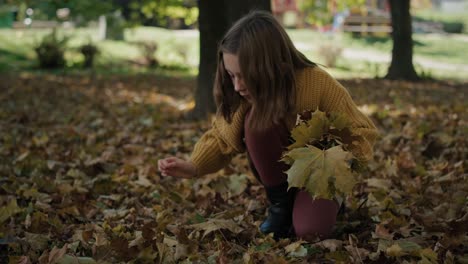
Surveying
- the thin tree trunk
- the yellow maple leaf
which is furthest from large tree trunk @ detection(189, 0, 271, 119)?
the yellow maple leaf

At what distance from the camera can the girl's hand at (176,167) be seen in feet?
7.64

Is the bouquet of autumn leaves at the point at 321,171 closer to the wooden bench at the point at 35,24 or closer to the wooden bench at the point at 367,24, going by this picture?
the wooden bench at the point at 35,24

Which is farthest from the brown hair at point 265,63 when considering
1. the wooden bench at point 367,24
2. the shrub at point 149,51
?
the wooden bench at point 367,24

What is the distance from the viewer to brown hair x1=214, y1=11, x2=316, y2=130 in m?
2.04

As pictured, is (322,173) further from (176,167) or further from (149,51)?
(149,51)

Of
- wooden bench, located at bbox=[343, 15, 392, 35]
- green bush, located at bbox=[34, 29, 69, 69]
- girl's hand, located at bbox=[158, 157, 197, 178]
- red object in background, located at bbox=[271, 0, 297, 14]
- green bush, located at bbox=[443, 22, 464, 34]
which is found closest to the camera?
girl's hand, located at bbox=[158, 157, 197, 178]

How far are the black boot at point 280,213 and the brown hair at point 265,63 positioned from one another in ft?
1.09

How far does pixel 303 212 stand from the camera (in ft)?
7.32

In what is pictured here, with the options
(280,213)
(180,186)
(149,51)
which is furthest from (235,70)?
(149,51)

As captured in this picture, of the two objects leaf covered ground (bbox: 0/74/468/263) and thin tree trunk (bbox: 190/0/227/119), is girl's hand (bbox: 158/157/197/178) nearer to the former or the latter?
leaf covered ground (bbox: 0/74/468/263)

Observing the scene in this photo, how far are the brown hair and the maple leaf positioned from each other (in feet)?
1.22

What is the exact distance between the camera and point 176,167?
7.73ft

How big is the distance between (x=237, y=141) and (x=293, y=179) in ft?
2.16

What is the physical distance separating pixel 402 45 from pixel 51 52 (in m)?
7.83
